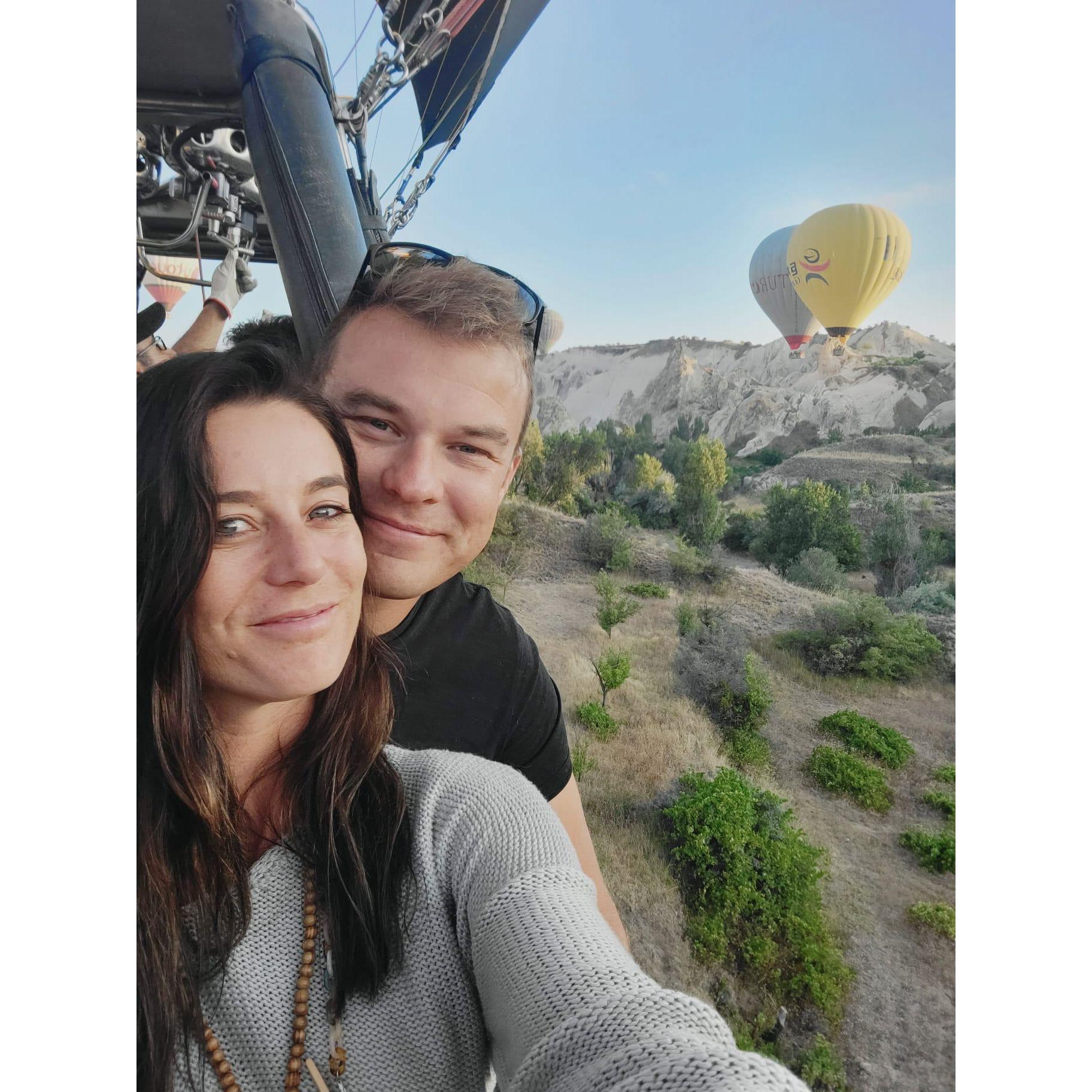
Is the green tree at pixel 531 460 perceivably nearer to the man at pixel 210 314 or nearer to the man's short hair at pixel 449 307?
the man's short hair at pixel 449 307

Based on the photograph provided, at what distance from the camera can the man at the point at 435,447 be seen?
114cm

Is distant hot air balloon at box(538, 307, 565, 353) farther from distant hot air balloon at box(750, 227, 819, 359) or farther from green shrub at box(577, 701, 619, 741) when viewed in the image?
Answer: green shrub at box(577, 701, 619, 741)

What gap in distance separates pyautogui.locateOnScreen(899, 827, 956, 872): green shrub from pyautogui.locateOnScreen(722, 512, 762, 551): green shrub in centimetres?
64

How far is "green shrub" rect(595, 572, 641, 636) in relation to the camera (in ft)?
5.06

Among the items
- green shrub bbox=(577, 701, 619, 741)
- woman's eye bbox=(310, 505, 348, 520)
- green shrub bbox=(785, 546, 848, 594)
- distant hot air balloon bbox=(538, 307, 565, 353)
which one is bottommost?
green shrub bbox=(577, 701, 619, 741)

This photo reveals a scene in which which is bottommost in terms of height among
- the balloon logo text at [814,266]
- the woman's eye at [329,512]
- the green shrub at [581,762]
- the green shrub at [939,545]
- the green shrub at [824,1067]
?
the green shrub at [824,1067]

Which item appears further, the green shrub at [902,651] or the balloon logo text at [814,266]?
the green shrub at [902,651]

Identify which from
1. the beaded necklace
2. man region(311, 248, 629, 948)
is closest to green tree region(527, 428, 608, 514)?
man region(311, 248, 629, 948)

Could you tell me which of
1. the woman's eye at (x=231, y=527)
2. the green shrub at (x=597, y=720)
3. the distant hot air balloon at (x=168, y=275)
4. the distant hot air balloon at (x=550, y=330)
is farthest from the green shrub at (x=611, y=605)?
the distant hot air balloon at (x=168, y=275)

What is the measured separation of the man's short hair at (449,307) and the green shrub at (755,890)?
807mm

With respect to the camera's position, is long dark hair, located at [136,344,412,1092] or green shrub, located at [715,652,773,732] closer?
long dark hair, located at [136,344,412,1092]
